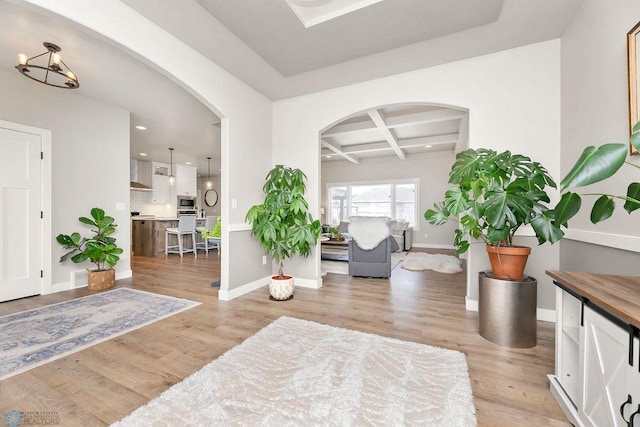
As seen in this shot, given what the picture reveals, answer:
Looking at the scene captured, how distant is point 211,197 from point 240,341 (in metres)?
9.89

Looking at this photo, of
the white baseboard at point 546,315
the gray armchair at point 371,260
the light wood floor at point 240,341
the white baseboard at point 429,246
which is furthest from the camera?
the white baseboard at point 429,246

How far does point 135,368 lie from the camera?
1715 mm

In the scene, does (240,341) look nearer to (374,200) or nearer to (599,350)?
(599,350)

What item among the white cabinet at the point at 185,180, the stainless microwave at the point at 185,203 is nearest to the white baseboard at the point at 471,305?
the white cabinet at the point at 185,180

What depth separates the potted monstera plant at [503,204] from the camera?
1.76 m

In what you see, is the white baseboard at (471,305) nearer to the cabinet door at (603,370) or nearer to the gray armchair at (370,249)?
the gray armchair at (370,249)

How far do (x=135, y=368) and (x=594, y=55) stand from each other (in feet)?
12.8


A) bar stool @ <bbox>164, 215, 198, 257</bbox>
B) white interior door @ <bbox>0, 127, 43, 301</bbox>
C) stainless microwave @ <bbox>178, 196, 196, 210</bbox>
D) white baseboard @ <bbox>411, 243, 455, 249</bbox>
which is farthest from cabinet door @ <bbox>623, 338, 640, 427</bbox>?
stainless microwave @ <bbox>178, 196, 196, 210</bbox>

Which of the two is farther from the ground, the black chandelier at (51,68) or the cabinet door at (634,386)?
the black chandelier at (51,68)

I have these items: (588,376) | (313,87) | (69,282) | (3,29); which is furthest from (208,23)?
(69,282)

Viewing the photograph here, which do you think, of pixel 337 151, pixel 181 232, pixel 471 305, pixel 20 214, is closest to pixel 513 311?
pixel 471 305

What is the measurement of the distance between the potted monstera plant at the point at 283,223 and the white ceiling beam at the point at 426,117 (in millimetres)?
2493

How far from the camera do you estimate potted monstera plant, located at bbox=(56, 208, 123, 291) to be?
347 centimetres

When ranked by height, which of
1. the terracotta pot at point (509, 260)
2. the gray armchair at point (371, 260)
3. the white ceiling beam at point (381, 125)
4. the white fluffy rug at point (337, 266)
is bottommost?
the white fluffy rug at point (337, 266)
